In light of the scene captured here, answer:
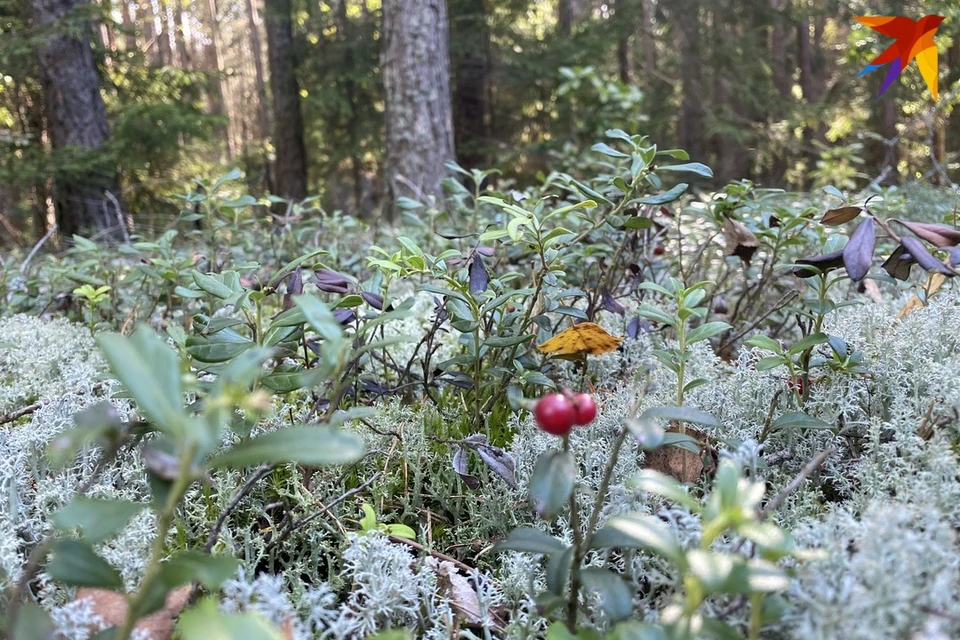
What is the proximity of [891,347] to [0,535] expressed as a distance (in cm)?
146

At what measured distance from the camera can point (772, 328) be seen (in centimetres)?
182

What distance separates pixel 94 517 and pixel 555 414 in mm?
412

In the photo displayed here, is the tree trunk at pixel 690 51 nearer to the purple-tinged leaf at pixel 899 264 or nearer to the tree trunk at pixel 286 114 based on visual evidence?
the tree trunk at pixel 286 114

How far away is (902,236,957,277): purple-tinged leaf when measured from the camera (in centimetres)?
86

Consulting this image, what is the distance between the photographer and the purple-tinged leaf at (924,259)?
86 centimetres

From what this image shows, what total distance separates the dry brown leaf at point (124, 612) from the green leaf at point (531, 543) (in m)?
0.38

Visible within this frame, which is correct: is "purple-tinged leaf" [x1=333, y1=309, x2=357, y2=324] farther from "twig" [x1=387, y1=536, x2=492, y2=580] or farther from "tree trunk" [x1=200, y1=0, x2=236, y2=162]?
A: "tree trunk" [x1=200, y1=0, x2=236, y2=162]

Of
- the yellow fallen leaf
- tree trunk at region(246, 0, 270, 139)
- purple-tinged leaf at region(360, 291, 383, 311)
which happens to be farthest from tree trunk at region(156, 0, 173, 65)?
the yellow fallen leaf

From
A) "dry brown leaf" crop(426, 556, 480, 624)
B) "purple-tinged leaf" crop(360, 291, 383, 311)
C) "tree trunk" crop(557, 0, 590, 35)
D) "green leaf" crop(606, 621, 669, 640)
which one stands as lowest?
"dry brown leaf" crop(426, 556, 480, 624)

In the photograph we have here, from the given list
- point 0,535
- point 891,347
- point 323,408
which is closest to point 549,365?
point 323,408

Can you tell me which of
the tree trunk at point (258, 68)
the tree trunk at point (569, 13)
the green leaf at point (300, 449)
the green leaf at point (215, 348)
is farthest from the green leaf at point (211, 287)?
the tree trunk at point (258, 68)

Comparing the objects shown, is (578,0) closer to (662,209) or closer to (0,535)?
(662,209)

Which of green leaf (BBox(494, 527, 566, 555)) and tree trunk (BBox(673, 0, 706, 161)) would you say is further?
tree trunk (BBox(673, 0, 706, 161))

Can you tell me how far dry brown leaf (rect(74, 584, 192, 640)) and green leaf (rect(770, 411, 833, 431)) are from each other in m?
0.85
